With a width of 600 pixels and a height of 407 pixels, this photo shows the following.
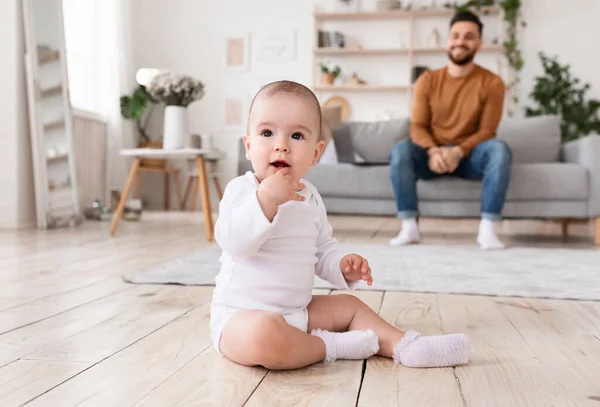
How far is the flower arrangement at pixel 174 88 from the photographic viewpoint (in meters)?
3.15

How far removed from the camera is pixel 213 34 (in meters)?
6.39

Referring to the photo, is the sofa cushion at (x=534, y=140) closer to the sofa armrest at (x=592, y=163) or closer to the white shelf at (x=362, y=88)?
the sofa armrest at (x=592, y=163)

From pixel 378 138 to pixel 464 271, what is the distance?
71.1 inches

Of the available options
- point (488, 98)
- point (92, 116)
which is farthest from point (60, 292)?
point (92, 116)

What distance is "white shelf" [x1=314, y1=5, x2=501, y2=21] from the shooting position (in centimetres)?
583

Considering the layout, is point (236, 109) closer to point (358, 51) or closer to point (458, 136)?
point (358, 51)

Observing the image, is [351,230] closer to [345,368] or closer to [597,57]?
[345,368]

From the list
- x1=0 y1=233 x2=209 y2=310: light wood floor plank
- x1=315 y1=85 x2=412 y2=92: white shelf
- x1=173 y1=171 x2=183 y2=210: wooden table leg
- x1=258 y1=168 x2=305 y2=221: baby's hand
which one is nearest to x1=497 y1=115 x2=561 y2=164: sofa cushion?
x1=0 y1=233 x2=209 y2=310: light wood floor plank

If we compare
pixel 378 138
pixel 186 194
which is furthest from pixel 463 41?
pixel 186 194

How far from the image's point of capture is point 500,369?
3.00 ft

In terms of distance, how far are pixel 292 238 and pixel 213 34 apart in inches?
228

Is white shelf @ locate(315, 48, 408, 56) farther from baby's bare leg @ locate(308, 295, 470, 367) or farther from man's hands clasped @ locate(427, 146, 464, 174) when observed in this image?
Answer: baby's bare leg @ locate(308, 295, 470, 367)

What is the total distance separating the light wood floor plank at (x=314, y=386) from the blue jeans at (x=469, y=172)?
199 centimetres

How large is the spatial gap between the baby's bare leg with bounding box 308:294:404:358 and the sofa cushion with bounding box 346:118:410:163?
8.58ft
